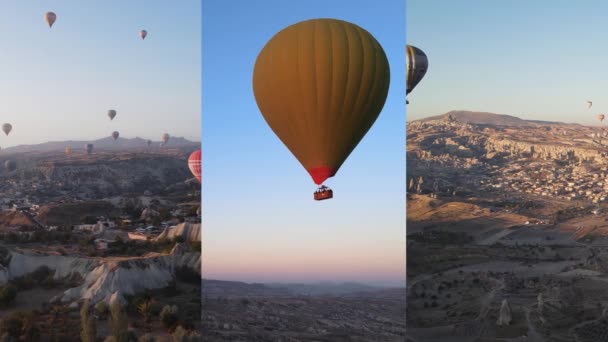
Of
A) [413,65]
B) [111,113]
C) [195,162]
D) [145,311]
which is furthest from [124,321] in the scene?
[413,65]

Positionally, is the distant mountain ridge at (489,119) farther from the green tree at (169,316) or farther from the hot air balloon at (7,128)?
the hot air balloon at (7,128)

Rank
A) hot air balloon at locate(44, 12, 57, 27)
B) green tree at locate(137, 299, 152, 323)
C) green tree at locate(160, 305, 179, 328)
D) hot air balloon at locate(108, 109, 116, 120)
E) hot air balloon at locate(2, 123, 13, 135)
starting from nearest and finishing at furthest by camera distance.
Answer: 1. green tree at locate(137, 299, 152, 323)
2. green tree at locate(160, 305, 179, 328)
3. hot air balloon at locate(44, 12, 57, 27)
4. hot air balloon at locate(2, 123, 13, 135)
5. hot air balloon at locate(108, 109, 116, 120)

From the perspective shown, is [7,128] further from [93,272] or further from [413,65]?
[413,65]

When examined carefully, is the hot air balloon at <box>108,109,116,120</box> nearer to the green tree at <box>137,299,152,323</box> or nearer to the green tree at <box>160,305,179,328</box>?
the green tree at <box>160,305,179,328</box>

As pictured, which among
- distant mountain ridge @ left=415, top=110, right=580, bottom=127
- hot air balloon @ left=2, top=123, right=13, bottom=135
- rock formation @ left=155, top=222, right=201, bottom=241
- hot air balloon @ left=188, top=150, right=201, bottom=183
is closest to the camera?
hot air balloon @ left=2, top=123, right=13, bottom=135

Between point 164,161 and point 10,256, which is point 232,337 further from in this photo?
point 10,256

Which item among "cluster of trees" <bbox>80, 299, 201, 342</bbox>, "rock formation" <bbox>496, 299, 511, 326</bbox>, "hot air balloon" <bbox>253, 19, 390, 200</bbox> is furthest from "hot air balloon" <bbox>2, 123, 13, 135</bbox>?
"rock formation" <bbox>496, 299, 511, 326</bbox>
